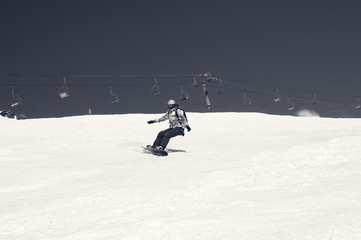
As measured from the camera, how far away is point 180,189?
9195 millimetres

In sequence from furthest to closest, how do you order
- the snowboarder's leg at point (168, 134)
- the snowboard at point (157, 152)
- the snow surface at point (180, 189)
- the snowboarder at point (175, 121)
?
the snowboarder at point (175, 121)
the snowboarder's leg at point (168, 134)
the snowboard at point (157, 152)
the snow surface at point (180, 189)

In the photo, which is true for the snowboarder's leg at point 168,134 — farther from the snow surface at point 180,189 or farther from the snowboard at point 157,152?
the snow surface at point 180,189

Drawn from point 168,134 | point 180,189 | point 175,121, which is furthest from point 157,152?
point 180,189

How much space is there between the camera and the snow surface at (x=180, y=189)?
627 cm

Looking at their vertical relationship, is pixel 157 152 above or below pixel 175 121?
below

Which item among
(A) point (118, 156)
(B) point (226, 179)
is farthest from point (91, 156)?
(B) point (226, 179)

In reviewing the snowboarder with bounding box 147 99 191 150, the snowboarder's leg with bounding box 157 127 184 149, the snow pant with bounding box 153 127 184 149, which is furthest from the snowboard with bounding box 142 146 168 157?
the snowboarder with bounding box 147 99 191 150

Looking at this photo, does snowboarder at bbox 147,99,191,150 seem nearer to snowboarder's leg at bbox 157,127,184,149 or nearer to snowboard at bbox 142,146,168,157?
snowboarder's leg at bbox 157,127,184,149

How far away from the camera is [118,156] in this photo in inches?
616

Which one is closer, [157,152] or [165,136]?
[157,152]

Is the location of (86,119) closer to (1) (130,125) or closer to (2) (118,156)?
(1) (130,125)

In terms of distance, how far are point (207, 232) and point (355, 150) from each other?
8124 millimetres

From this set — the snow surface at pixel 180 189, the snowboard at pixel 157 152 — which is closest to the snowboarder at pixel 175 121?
the snowboard at pixel 157 152

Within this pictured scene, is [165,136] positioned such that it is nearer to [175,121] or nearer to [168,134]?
[168,134]
